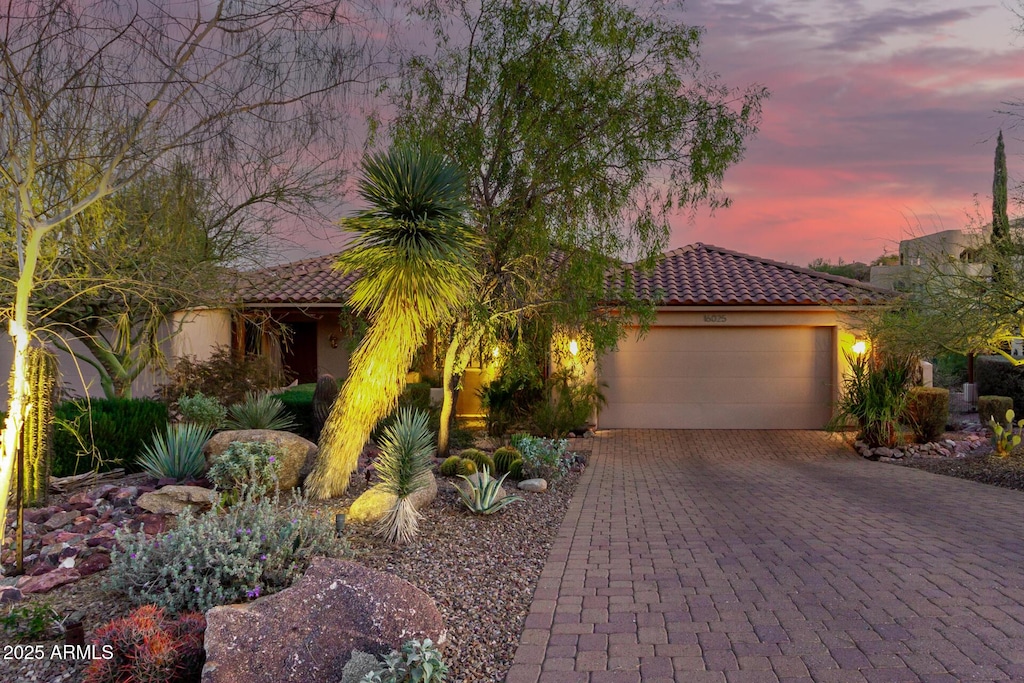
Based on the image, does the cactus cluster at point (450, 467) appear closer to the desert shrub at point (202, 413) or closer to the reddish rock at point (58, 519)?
the desert shrub at point (202, 413)

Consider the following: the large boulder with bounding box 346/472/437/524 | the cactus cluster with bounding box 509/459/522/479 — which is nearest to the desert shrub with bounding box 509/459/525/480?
the cactus cluster with bounding box 509/459/522/479

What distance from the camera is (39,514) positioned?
7348 millimetres

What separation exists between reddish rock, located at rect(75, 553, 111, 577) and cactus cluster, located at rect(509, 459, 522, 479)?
5.69m

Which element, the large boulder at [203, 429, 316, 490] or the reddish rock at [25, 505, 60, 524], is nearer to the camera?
the reddish rock at [25, 505, 60, 524]

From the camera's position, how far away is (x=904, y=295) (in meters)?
17.1

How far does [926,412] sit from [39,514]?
586 inches

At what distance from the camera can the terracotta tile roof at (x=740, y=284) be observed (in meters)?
17.8

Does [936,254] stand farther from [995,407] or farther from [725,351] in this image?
[995,407]

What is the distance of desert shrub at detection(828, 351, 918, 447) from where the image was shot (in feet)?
49.1

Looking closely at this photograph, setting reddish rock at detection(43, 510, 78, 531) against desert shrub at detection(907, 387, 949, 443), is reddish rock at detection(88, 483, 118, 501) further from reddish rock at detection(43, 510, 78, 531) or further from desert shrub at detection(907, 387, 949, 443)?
desert shrub at detection(907, 387, 949, 443)

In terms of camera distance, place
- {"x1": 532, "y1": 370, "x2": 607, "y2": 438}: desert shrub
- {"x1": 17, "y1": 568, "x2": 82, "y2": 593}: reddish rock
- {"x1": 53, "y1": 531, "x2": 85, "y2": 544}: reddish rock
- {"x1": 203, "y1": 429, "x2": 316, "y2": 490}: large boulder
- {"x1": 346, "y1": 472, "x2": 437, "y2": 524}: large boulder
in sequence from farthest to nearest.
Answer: {"x1": 532, "y1": 370, "x2": 607, "y2": 438}: desert shrub, {"x1": 203, "y1": 429, "x2": 316, "y2": 490}: large boulder, {"x1": 346, "y1": 472, "x2": 437, "y2": 524}: large boulder, {"x1": 53, "y1": 531, "x2": 85, "y2": 544}: reddish rock, {"x1": 17, "y1": 568, "x2": 82, "y2": 593}: reddish rock

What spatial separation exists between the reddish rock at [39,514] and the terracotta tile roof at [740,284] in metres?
11.6

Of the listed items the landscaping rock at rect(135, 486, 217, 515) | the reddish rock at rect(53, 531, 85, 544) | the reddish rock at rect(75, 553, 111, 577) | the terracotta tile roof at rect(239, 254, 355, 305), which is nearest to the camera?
the reddish rock at rect(75, 553, 111, 577)

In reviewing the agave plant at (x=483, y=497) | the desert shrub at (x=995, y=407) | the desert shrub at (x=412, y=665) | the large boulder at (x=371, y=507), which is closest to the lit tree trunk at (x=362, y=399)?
the large boulder at (x=371, y=507)
